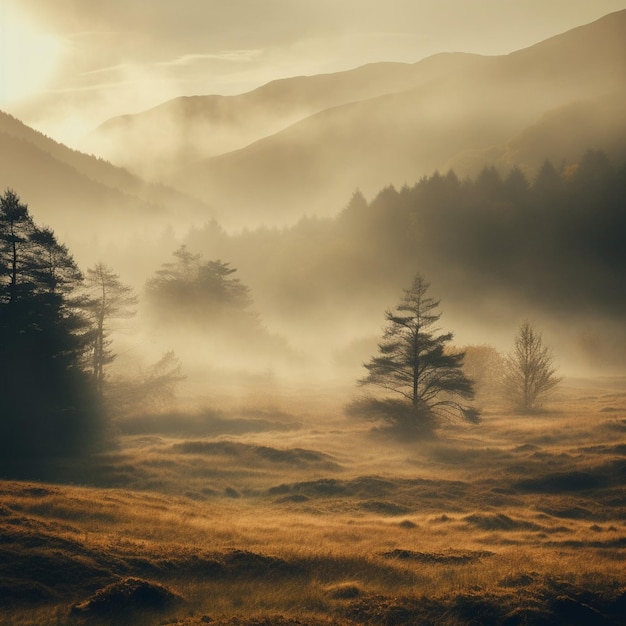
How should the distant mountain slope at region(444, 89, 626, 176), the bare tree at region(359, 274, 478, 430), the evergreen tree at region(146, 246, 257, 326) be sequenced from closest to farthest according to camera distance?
the bare tree at region(359, 274, 478, 430)
the evergreen tree at region(146, 246, 257, 326)
the distant mountain slope at region(444, 89, 626, 176)

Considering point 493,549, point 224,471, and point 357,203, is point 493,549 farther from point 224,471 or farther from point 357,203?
point 357,203

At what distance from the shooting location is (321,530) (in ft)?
87.9

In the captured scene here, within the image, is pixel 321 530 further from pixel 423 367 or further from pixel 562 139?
pixel 562 139

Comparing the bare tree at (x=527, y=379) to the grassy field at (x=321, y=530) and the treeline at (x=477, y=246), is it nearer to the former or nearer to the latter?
the grassy field at (x=321, y=530)

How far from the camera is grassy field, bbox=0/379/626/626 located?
18.0 meters

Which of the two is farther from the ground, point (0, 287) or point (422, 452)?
point (0, 287)

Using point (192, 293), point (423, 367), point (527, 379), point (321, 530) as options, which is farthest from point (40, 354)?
point (192, 293)

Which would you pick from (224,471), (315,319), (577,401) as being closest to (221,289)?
(315,319)

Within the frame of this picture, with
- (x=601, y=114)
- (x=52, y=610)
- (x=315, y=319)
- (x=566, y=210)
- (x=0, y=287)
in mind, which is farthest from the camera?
(x=601, y=114)

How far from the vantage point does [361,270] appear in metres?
130

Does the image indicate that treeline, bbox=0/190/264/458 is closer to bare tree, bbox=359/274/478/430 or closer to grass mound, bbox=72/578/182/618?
grass mound, bbox=72/578/182/618

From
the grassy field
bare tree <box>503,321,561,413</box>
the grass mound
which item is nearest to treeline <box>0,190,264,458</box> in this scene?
the grassy field

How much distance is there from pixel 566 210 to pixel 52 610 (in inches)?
4637

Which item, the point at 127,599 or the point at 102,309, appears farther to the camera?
the point at 102,309
